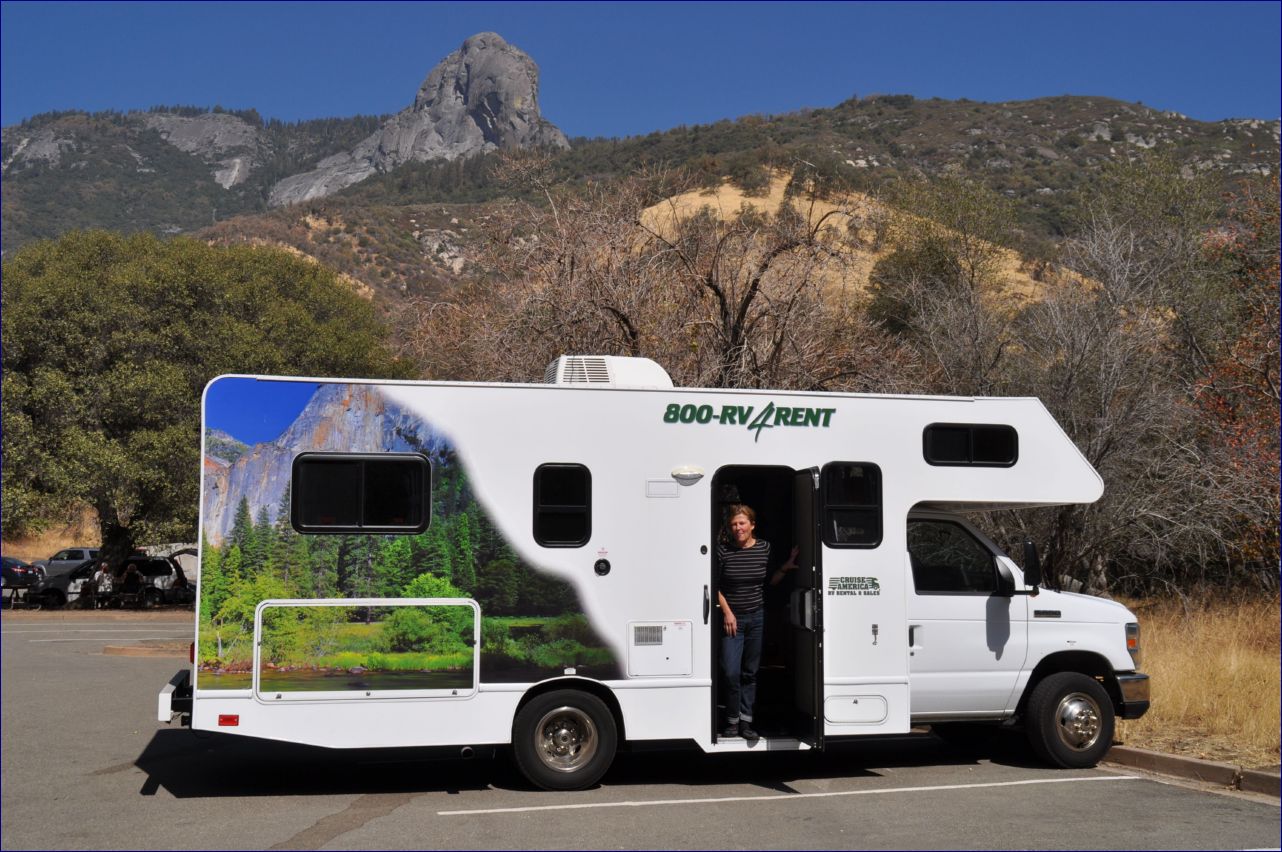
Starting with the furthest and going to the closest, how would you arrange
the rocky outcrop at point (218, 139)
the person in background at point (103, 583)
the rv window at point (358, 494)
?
the rocky outcrop at point (218, 139) < the person in background at point (103, 583) < the rv window at point (358, 494)

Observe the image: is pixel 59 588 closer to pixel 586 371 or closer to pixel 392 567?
pixel 586 371

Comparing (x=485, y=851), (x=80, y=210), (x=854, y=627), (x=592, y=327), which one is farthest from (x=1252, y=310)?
(x=80, y=210)

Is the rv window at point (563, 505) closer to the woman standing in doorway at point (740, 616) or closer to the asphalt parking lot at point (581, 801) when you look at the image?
the woman standing in doorway at point (740, 616)

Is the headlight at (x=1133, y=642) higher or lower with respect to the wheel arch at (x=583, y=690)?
higher

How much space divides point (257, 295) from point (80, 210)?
10757 cm

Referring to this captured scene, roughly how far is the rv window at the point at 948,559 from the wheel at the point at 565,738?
2976 millimetres

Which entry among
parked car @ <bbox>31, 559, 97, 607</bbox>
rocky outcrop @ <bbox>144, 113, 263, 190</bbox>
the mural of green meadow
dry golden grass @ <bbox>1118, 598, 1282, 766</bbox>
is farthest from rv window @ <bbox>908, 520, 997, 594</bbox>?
rocky outcrop @ <bbox>144, 113, 263, 190</bbox>

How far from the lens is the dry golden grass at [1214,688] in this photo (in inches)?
396

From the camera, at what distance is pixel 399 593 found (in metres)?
8.54

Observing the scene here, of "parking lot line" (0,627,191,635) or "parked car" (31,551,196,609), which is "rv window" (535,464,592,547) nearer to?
"parking lot line" (0,627,191,635)

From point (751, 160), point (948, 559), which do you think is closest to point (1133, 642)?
point (948, 559)

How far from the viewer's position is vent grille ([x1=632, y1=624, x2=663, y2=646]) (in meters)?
8.95

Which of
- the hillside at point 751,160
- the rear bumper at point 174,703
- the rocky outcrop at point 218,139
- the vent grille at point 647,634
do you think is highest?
the rocky outcrop at point 218,139

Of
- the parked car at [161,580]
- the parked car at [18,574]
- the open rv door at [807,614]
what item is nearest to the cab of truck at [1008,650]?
the open rv door at [807,614]
